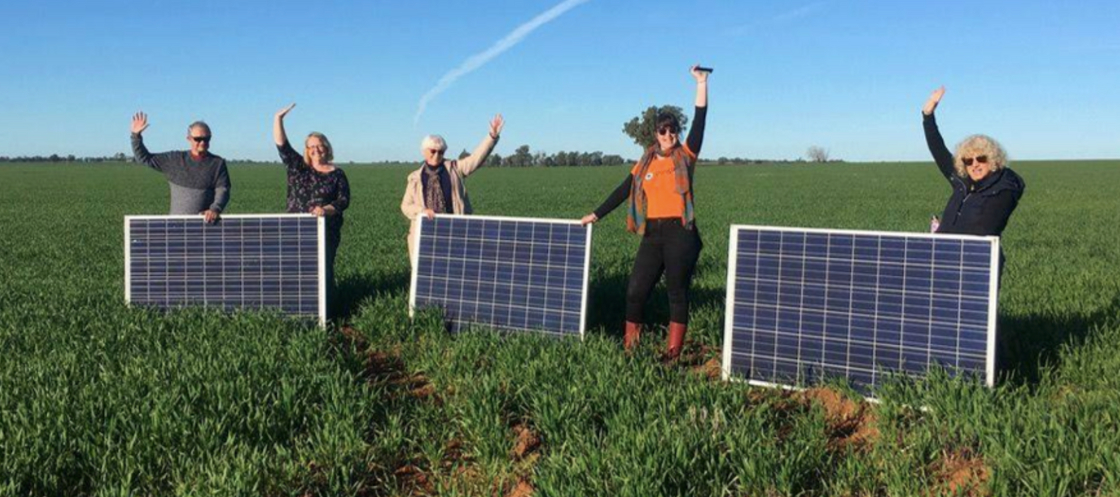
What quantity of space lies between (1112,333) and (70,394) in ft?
26.4

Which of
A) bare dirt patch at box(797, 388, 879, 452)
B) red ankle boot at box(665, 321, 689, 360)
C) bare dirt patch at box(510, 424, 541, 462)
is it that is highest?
red ankle boot at box(665, 321, 689, 360)

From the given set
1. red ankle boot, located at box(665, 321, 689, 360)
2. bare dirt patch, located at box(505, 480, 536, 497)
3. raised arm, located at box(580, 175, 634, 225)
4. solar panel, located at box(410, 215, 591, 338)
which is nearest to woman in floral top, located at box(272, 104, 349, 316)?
solar panel, located at box(410, 215, 591, 338)

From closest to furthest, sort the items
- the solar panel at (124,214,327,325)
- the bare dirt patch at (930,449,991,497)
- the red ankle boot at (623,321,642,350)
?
1. the bare dirt patch at (930,449,991,497)
2. the red ankle boot at (623,321,642,350)
3. the solar panel at (124,214,327,325)

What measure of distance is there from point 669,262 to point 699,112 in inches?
50.0

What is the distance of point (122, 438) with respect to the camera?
4227 mm

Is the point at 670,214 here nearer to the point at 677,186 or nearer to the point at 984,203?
the point at 677,186

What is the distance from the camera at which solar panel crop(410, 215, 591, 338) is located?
6.71 m

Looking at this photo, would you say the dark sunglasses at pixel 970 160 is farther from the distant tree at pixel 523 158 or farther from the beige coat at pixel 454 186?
the distant tree at pixel 523 158

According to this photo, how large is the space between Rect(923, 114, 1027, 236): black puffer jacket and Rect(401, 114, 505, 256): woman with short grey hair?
13.8 feet

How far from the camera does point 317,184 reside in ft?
25.6

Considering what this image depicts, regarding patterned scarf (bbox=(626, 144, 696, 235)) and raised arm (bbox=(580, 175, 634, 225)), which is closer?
patterned scarf (bbox=(626, 144, 696, 235))

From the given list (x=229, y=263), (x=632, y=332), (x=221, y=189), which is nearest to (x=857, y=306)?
(x=632, y=332)

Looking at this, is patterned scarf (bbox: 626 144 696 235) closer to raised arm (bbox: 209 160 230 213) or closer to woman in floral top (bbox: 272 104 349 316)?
woman in floral top (bbox: 272 104 349 316)

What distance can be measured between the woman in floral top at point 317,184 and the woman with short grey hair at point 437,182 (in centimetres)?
75
